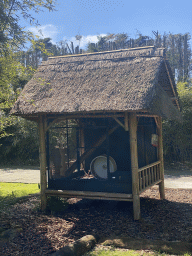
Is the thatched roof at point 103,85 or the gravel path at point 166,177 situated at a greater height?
the thatched roof at point 103,85

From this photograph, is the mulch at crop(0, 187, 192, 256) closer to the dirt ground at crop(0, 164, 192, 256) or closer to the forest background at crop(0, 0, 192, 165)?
the dirt ground at crop(0, 164, 192, 256)

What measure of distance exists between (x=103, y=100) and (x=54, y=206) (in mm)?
2860

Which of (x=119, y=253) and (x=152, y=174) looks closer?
(x=119, y=253)

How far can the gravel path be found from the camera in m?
9.87

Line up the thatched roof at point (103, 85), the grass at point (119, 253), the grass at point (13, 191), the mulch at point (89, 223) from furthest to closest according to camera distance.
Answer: the grass at point (13, 191), the thatched roof at point (103, 85), the mulch at point (89, 223), the grass at point (119, 253)

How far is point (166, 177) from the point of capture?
11.3 m

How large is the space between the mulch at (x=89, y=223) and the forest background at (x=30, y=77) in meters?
3.17

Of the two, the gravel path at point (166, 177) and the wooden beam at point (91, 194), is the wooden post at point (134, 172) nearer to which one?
the wooden beam at point (91, 194)

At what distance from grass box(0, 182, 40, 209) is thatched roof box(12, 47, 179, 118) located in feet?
7.88

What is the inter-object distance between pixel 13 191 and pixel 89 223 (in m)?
3.46

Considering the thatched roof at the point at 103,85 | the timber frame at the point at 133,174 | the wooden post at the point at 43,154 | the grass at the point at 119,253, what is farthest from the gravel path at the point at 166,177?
the grass at the point at 119,253

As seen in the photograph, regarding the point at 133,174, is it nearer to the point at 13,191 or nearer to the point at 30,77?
the point at 13,191

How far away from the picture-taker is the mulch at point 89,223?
488 cm

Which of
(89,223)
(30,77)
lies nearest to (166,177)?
(89,223)
